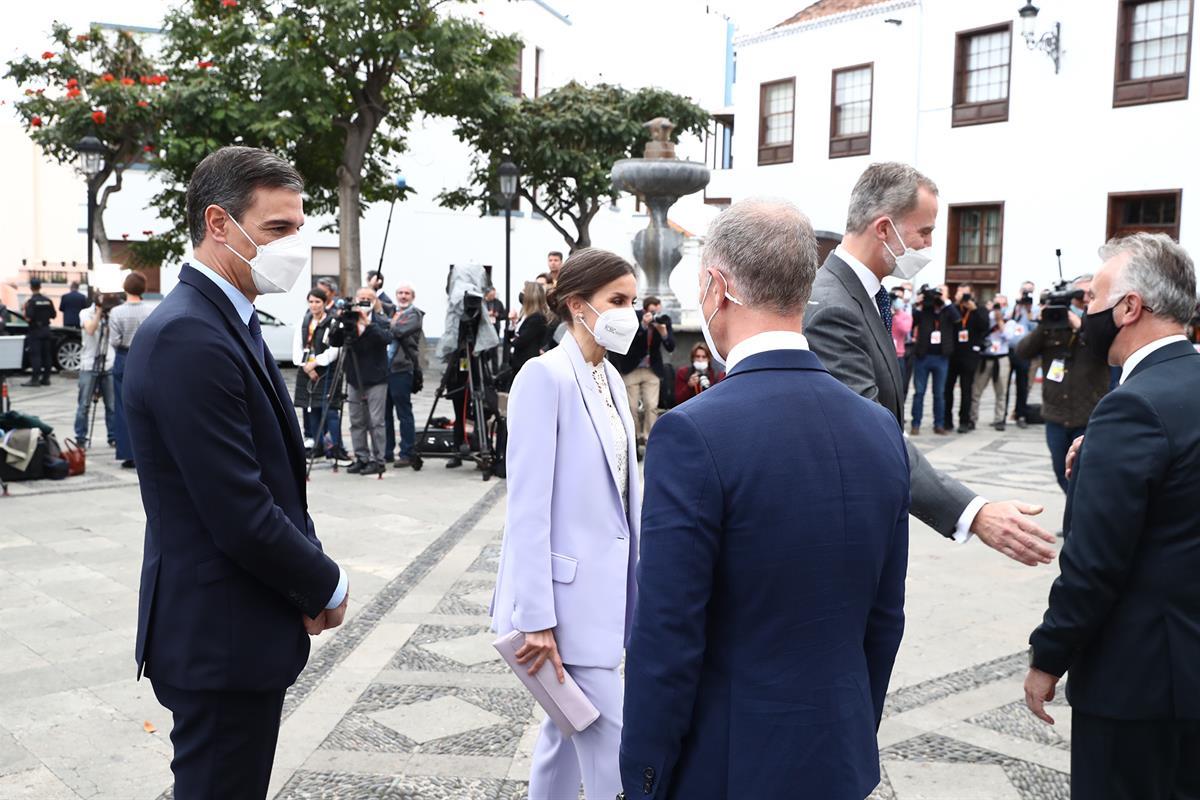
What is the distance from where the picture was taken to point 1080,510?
8.56 ft

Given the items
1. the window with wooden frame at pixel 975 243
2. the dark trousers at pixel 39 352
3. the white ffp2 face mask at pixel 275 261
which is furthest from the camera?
the window with wooden frame at pixel 975 243

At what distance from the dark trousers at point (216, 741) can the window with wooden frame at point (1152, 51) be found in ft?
74.9

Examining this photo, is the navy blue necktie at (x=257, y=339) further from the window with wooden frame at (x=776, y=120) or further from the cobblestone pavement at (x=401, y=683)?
the window with wooden frame at (x=776, y=120)

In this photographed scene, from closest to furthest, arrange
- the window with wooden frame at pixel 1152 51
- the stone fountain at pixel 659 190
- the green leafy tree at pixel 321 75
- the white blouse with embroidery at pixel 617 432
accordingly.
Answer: the white blouse with embroidery at pixel 617 432 < the stone fountain at pixel 659 190 < the green leafy tree at pixel 321 75 < the window with wooden frame at pixel 1152 51

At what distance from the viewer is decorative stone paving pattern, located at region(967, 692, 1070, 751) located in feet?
14.1

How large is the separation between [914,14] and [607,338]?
24489mm

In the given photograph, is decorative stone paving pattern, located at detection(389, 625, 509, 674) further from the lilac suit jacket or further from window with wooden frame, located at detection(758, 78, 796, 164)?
window with wooden frame, located at detection(758, 78, 796, 164)

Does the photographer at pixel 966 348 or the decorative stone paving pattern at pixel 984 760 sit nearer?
the decorative stone paving pattern at pixel 984 760

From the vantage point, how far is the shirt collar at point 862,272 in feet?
10.7

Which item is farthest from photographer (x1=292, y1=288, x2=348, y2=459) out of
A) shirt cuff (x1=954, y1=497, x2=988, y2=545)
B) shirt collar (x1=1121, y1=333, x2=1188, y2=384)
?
shirt collar (x1=1121, y1=333, x2=1188, y2=384)

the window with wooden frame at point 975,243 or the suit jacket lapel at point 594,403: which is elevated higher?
the window with wooden frame at point 975,243

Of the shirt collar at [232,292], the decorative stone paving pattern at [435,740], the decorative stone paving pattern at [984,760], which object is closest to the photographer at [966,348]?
the decorative stone paving pattern at [984,760]

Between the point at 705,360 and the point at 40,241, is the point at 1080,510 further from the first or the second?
the point at 40,241

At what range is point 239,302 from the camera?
252cm
